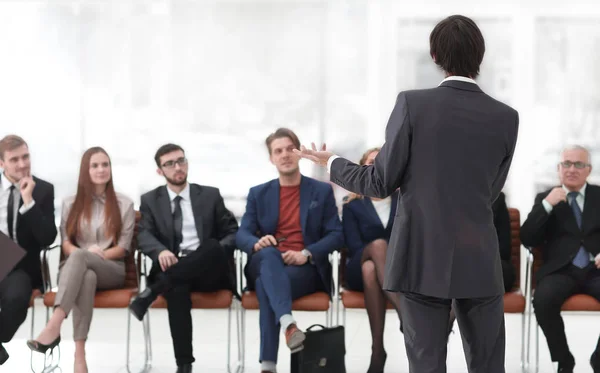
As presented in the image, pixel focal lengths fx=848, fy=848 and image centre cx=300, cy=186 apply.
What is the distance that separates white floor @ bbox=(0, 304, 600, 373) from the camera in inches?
195

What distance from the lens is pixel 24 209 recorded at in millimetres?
4812

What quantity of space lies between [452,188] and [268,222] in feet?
7.81

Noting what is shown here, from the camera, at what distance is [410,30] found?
23.5 feet

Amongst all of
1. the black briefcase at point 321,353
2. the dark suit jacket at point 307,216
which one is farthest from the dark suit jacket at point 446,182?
the dark suit jacket at point 307,216

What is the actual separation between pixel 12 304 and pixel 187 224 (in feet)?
3.52

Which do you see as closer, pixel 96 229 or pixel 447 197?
pixel 447 197

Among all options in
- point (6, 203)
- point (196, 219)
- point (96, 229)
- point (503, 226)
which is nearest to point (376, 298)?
point (503, 226)

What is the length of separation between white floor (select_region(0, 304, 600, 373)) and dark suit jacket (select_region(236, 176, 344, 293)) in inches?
29.9

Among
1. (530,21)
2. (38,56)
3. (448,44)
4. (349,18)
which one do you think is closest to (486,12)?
(530,21)

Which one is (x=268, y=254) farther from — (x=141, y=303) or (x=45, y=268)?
(x=45, y=268)

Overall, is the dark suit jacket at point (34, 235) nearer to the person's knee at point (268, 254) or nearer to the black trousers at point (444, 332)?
the person's knee at point (268, 254)

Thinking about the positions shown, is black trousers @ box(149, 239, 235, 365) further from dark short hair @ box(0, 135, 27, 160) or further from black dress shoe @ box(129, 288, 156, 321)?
dark short hair @ box(0, 135, 27, 160)

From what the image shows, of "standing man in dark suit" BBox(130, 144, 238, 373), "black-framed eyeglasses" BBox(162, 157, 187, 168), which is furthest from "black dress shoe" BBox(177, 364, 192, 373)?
"black-framed eyeglasses" BBox(162, 157, 187, 168)

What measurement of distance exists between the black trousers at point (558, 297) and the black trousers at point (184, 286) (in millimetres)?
1723
